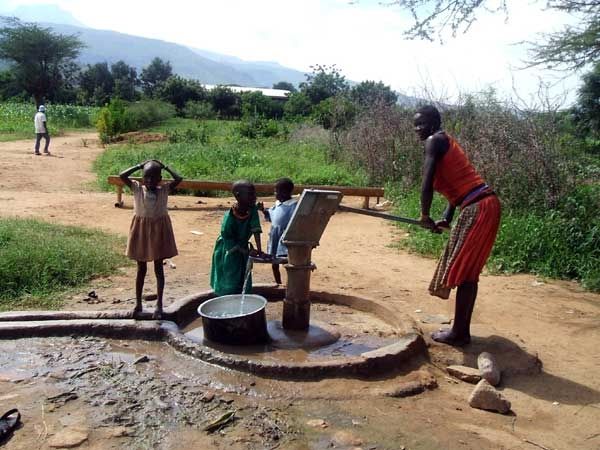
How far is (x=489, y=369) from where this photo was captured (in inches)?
136

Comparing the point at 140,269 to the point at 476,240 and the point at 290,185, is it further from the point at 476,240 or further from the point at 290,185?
the point at 476,240

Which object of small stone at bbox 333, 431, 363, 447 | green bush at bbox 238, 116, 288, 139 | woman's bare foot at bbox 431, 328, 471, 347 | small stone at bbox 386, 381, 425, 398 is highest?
green bush at bbox 238, 116, 288, 139

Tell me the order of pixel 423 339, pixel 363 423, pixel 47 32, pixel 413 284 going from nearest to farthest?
pixel 363 423 → pixel 423 339 → pixel 413 284 → pixel 47 32

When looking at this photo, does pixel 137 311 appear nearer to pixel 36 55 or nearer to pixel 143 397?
pixel 143 397

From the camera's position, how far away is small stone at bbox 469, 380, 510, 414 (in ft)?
10.2

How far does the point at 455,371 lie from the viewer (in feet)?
11.6

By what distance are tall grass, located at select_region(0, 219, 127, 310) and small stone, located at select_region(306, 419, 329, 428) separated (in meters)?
2.45

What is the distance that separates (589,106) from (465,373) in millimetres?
20018

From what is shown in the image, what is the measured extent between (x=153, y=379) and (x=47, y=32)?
4548 centimetres

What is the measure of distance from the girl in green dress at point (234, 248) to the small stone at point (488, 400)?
166 cm

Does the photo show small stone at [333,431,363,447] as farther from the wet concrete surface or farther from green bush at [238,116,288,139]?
green bush at [238,116,288,139]

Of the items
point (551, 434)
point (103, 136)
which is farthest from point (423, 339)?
point (103, 136)

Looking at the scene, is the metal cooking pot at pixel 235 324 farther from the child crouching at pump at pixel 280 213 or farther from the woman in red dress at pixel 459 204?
the woman in red dress at pixel 459 204

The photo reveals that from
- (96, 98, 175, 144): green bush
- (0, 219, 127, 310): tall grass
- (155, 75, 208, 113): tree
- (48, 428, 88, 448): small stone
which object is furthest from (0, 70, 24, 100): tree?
(48, 428, 88, 448): small stone
